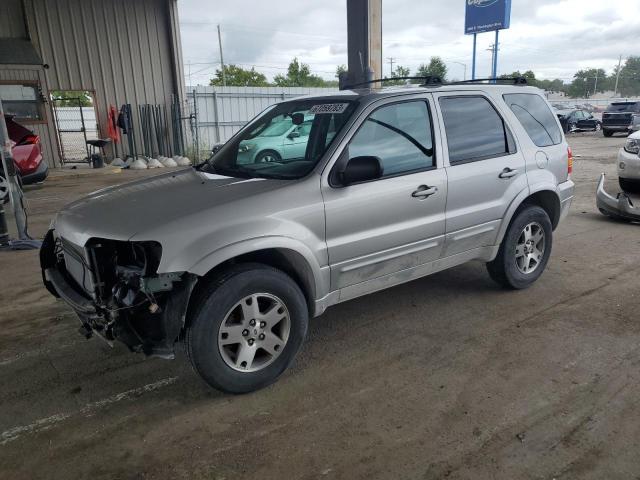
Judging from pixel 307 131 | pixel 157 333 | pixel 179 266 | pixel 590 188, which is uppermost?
pixel 307 131

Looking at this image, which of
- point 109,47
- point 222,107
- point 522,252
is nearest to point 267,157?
point 522,252

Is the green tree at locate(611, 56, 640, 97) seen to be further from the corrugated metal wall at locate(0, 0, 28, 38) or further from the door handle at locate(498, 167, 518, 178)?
the door handle at locate(498, 167, 518, 178)

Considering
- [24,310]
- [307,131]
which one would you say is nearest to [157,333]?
[307,131]

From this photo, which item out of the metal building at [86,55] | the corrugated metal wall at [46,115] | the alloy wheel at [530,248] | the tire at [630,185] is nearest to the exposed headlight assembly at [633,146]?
the tire at [630,185]

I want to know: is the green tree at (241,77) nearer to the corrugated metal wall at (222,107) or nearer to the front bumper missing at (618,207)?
the corrugated metal wall at (222,107)

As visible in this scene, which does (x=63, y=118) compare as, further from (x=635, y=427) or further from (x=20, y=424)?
(x=635, y=427)

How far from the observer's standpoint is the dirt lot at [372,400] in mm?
2543

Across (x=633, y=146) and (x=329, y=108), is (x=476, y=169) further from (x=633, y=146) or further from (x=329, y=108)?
(x=633, y=146)

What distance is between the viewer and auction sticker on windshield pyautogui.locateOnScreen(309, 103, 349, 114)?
145 inches

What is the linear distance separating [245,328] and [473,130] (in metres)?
2.49

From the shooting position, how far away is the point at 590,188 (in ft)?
33.8

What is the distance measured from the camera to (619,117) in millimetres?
23984

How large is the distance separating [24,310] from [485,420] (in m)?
3.98

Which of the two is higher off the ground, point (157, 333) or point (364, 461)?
point (157, 333)
